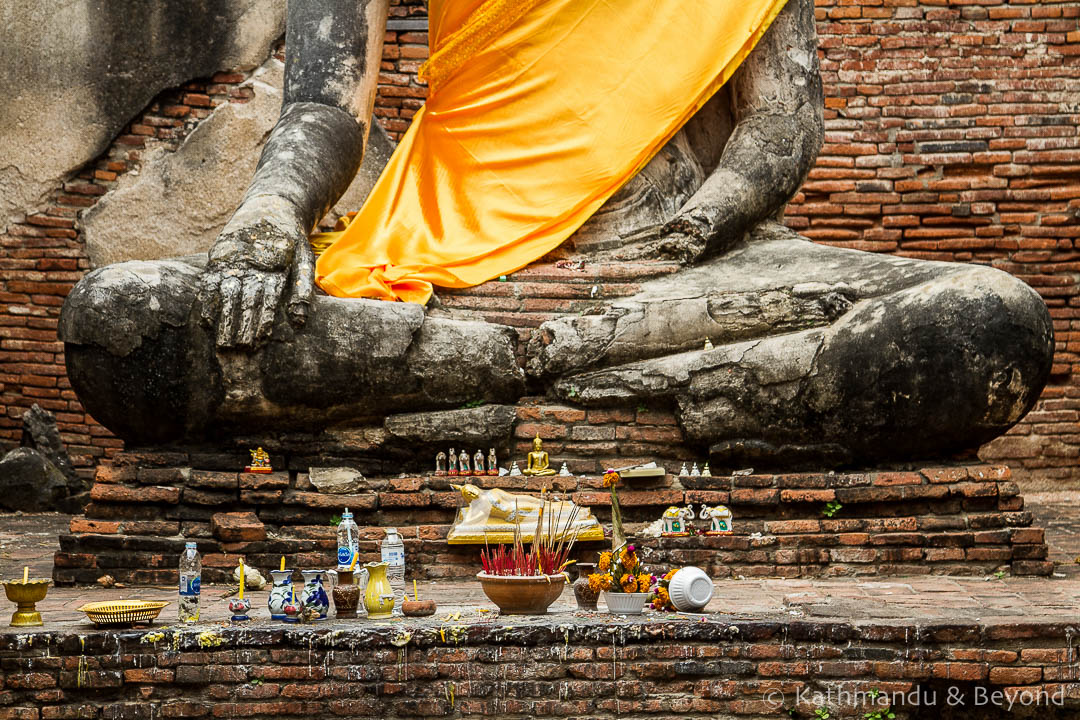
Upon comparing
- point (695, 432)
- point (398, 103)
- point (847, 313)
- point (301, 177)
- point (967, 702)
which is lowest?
point (967, 702)

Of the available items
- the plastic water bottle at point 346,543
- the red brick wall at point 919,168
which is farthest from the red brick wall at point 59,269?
the plastic water bottle at point 346,543

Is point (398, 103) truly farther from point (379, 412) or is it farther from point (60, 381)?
point (379, 412)

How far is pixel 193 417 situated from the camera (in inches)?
227

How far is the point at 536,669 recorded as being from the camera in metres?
4.07

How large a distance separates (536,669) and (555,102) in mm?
3617

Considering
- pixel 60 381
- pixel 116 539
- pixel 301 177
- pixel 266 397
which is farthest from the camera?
pixel 60 381

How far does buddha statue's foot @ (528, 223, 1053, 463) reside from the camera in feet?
18.5

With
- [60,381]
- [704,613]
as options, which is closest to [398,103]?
[60,381]

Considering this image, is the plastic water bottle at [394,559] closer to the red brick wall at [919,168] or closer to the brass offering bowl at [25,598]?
the brass offering bowl at [25,598]

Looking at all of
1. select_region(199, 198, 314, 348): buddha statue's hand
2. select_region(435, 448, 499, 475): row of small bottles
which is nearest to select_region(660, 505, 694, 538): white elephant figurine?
select_region(435, 448, 499, 475): row of small bottles

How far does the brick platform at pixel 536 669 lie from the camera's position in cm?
405

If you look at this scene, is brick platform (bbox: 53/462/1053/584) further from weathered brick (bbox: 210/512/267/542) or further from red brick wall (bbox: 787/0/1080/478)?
red brick wall (bbox: 787/0/1080/478)

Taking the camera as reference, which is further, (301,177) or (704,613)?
(301,177)

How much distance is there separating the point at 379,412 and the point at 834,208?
4.01 meters
